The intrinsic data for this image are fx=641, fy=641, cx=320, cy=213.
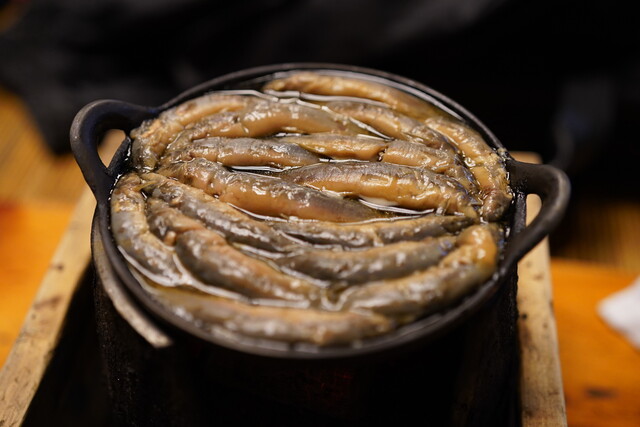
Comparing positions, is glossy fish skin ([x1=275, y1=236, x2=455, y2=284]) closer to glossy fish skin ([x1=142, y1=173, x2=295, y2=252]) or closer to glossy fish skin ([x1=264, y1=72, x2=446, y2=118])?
glossy fish skin ([x1=142, y1=173, x2=295, y2=252])

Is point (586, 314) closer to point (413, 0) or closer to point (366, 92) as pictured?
point (366, 92)

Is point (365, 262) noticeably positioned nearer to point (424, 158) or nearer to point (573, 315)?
point (424, 158)

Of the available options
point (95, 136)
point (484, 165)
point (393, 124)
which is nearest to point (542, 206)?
point (484, 165)

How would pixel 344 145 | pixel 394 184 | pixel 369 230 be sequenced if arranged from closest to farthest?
pixel 369 230 → pixel 394 184 → pixel 344 145

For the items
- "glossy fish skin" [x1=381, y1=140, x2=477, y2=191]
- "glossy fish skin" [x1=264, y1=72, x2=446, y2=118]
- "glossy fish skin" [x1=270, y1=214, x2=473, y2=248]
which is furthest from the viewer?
"glossy fish skin" [x1=264, y1=72, x2=446, y2=118]

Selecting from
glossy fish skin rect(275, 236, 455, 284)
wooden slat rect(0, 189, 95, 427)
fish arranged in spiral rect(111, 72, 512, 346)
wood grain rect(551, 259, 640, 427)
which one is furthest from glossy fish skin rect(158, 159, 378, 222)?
wood grain rect(551, 259, 640, 427)

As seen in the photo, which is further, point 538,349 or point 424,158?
point 538,349

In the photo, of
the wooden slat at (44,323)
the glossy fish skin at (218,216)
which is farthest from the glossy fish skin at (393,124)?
the wooden slat at (44,323)
